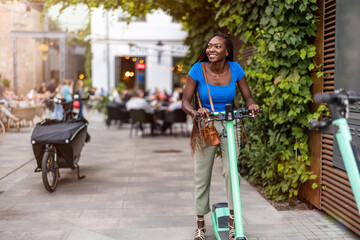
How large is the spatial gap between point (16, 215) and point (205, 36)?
489 centimetres

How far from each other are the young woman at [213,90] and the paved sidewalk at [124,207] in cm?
62

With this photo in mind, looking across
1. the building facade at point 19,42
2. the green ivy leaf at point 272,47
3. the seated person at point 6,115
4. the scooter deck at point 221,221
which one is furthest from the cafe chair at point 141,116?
the scooter deck at point 221,221

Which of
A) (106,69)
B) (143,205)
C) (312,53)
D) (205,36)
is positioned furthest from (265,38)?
(106,69)

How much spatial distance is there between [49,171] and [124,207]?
136cm

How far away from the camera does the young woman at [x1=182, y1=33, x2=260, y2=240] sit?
11.7 feet

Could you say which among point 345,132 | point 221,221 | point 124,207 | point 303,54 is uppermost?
point 303,54

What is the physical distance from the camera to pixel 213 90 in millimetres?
3588

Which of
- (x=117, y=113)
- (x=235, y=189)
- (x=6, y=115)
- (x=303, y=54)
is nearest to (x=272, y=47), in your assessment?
(x=303, y=54)

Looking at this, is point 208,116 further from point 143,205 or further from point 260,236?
point 143,205

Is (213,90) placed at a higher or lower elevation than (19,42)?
lower

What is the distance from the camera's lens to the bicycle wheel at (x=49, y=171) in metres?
5.60

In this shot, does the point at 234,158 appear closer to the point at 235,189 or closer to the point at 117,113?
the point at 235,189

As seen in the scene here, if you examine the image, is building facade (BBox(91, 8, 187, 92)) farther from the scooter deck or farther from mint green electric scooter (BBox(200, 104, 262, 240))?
mint green electric scooter (BBox(200, 104, 262, 240))

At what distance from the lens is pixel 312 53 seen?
4.70 metres
